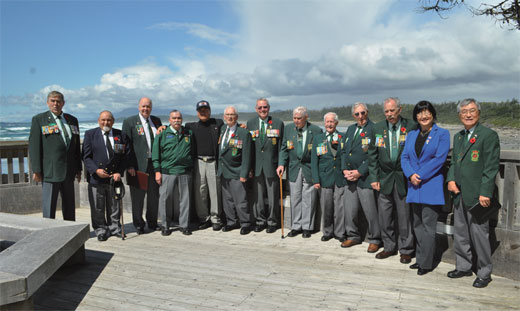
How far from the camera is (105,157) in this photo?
500cm

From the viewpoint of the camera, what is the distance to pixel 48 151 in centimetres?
480

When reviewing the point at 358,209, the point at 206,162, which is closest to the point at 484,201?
the point at 358,209

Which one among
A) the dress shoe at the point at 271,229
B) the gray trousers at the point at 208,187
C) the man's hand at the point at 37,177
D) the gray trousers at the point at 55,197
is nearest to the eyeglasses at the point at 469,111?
the dress shoe at the point at 271,229

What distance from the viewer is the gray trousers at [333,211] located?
194 inches

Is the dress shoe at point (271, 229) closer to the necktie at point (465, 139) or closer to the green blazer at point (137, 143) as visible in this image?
the green blazer at point (137, 143)

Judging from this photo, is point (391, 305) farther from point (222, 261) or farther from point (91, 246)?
point (91, 246)

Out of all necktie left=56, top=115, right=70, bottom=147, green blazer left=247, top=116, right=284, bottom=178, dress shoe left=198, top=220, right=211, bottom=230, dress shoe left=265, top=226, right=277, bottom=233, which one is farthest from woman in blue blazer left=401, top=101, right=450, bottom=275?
necktie left=56, top=115, right=70, bottom=147

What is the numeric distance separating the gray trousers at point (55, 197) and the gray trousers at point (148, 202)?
0.74 meters

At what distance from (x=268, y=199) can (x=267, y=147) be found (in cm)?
73

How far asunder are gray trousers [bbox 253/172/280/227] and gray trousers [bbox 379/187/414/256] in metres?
1.52

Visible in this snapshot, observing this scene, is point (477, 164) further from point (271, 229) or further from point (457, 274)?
point (271, 229)

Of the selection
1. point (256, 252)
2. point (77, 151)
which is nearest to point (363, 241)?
point (256, 252)

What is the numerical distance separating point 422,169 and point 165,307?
2542 mm

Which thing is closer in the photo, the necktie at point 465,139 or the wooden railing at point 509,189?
the necktie at point 465,139
